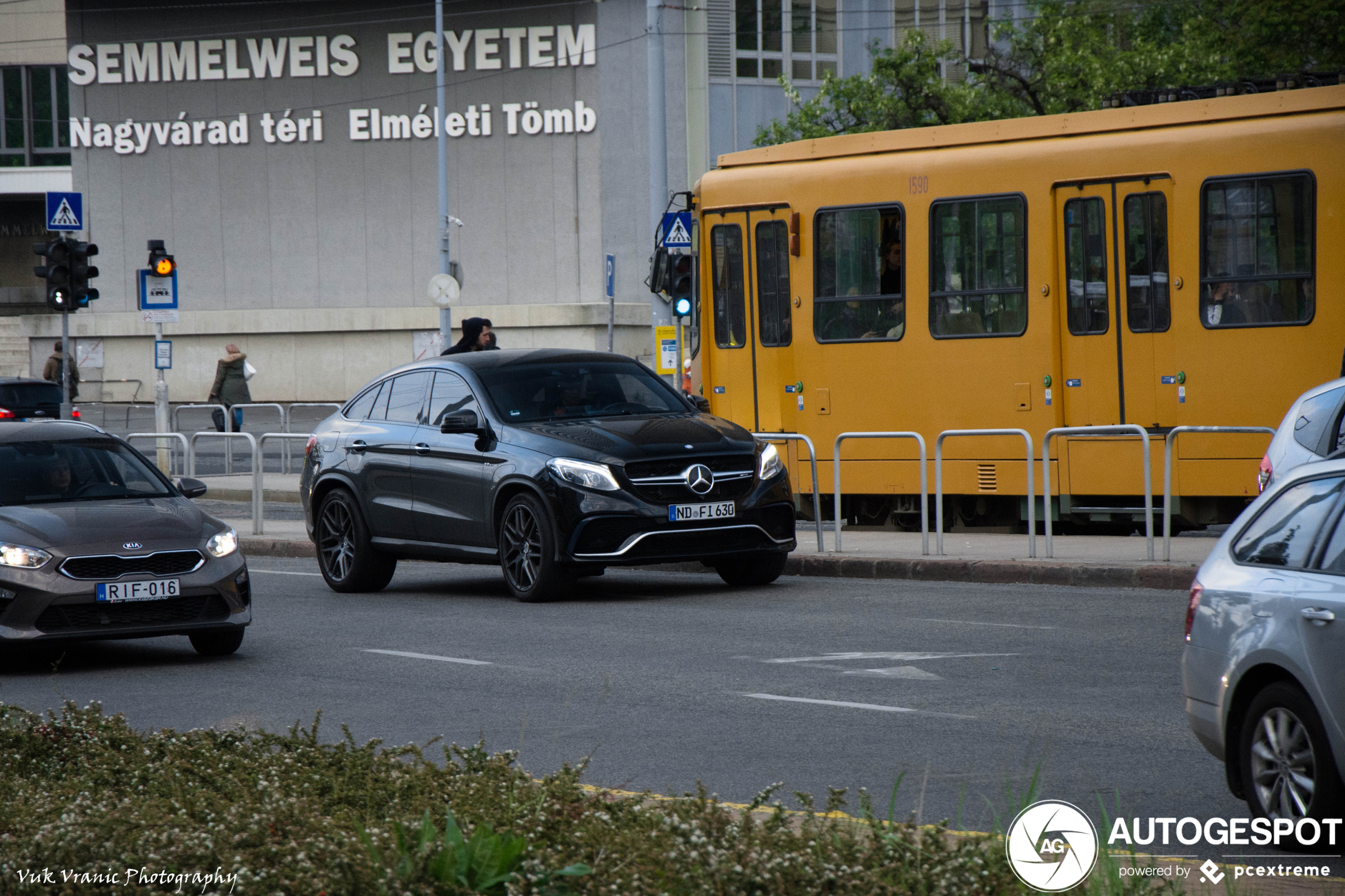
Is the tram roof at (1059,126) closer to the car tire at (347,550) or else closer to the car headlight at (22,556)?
the car tire at (347,550)

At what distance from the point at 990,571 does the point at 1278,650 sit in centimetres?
880

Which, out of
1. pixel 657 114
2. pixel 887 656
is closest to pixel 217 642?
pixel 887 656

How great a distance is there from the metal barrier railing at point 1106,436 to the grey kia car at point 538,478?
2217 millimetres

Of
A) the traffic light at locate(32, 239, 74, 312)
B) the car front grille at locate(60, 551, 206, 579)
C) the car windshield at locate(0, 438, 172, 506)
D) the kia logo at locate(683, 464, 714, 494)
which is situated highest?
the traffic light at locate(32, 239, 74, 312)

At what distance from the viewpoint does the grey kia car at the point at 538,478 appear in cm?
1297

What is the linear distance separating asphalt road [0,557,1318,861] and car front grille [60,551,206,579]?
1.92 feet

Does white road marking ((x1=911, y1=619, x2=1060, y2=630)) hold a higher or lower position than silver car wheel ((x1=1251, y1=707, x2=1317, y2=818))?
Result: lower

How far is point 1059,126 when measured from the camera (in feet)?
53.6

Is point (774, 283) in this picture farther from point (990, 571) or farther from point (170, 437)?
point (170, 437)

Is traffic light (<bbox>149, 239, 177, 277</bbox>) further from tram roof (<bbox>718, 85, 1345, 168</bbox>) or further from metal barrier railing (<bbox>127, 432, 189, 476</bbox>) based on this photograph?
tram roof (<bbox>718, 85, 1345, 168</bbox>)

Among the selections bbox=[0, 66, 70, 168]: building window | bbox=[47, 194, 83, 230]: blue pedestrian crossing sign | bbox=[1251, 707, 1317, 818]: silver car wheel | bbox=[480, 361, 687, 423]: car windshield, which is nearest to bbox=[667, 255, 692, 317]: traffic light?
bbox=[480, 361, 687, 423]: car windshield

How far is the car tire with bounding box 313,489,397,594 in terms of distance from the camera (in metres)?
14.8

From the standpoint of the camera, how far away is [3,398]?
2881 centimetres

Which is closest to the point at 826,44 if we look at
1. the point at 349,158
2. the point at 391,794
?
the point at 349,158
